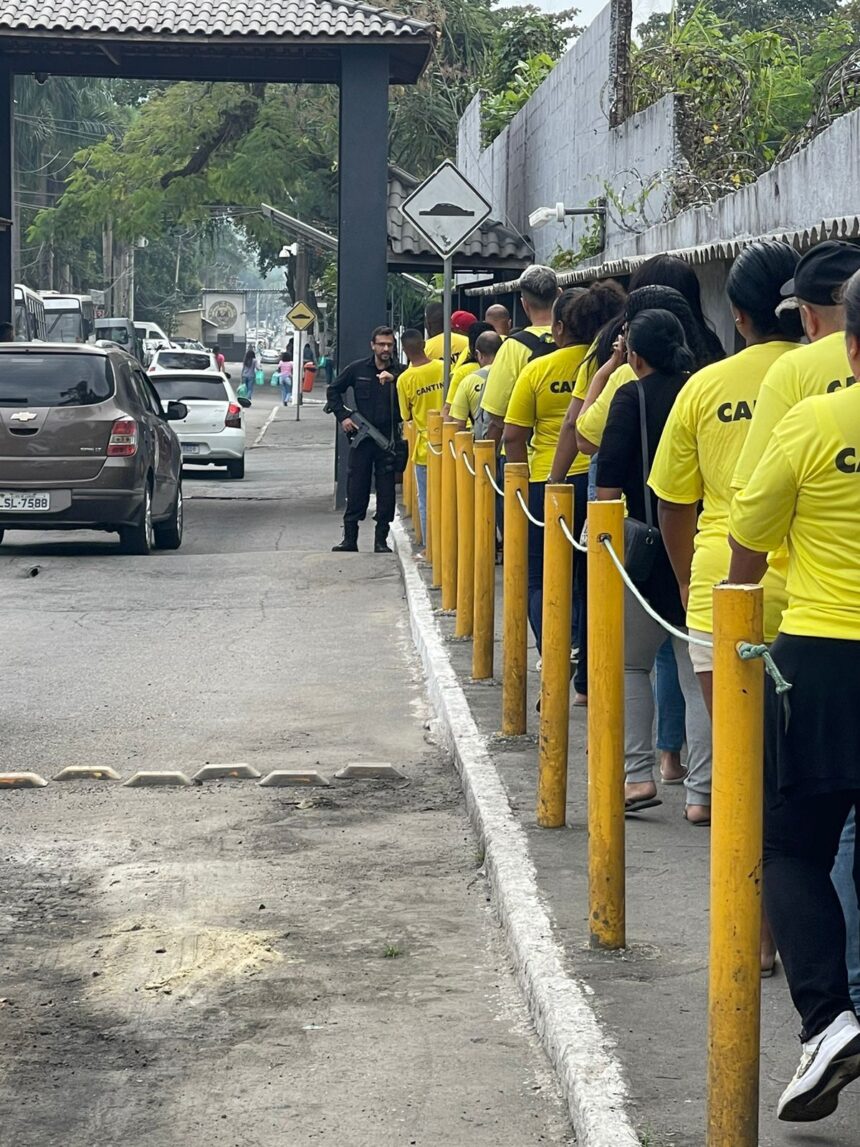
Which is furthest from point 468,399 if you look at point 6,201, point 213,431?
point 213,431

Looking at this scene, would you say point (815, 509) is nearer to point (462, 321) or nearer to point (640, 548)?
point (640, 548)

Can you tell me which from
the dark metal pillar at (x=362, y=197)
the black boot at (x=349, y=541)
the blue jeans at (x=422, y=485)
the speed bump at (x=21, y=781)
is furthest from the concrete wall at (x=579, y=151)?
the speed bump at (x=21, y=781)

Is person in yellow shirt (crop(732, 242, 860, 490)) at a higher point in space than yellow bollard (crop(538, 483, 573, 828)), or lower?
higher

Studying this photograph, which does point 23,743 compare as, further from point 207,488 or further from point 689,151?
point 207,488

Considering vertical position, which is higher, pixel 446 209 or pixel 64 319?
pixel 446 209

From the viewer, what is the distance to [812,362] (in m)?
4.45

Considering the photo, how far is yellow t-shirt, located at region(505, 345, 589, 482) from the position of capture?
28.8ft

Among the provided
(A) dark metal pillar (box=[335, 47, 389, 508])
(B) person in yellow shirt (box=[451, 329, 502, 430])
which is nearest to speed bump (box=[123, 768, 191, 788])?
(B) person in yellow shirt (box=[451, 329, 502, 430])

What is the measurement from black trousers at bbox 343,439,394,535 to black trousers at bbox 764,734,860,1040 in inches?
494

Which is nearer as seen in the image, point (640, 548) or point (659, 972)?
point (659, 972)

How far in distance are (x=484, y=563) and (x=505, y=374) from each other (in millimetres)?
957

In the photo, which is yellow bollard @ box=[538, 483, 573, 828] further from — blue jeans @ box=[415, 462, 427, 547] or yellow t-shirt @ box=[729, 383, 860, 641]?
blue jeans @ box=[415, 462, 427, 547]

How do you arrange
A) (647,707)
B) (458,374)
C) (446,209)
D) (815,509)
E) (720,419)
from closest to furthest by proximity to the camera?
(815,509) → (720,419) → (647,707) → (458,374) → (446,209)

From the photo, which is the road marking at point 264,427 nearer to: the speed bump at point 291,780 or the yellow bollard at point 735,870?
the speed bump at point 291,780
